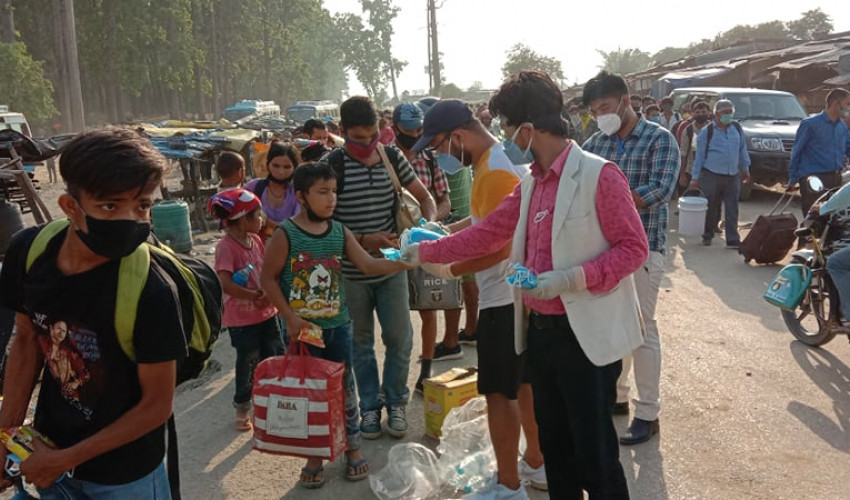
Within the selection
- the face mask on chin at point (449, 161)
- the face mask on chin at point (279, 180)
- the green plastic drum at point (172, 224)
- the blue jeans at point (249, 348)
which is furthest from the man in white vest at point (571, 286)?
the green plastic drum at point (172, 224)

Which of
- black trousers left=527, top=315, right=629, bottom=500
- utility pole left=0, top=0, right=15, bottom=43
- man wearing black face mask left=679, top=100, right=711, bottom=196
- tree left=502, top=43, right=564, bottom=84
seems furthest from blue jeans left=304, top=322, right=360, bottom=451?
tree left=502, top=43, right=564, bottom=84

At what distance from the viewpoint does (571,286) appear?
97.8 inches

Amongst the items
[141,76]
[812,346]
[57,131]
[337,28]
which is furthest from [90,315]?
[337,28]

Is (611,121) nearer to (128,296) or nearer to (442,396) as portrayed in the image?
(442,396)

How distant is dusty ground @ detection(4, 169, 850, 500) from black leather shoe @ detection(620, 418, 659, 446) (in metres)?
0.05

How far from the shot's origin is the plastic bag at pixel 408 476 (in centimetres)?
358

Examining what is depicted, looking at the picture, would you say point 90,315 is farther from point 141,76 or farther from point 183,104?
point 183,104

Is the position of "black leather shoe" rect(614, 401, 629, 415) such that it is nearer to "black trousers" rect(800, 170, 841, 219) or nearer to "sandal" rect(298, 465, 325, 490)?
"sandal" rect(298, 465, 325, 490)

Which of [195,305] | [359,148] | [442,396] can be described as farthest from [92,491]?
[359,148]

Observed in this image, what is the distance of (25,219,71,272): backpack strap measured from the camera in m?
1.93

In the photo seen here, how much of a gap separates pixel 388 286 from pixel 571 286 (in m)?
1.85

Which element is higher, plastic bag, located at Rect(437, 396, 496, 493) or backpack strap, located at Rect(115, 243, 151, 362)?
backpack strap, located at Rect(115, 243, 151, 362)

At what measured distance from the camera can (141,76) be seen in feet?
142

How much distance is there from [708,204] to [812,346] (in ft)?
13.9
